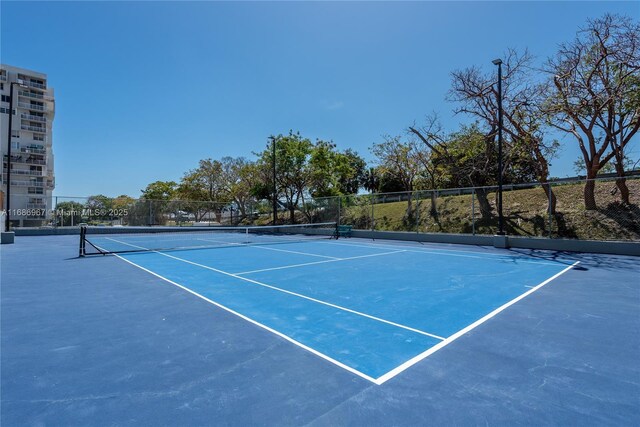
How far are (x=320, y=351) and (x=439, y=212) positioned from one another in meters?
19.8

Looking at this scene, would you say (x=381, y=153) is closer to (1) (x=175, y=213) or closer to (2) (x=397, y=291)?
(1) (x=175, y=213)

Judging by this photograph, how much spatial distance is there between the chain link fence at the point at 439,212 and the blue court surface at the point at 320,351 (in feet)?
29.0

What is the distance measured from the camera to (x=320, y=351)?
171 inches

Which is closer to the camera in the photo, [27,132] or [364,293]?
[364,293]

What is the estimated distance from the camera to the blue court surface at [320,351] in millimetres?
3064

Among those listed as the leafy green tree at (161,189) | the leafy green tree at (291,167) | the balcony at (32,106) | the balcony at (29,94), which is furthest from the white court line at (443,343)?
the balcony at (29,94)

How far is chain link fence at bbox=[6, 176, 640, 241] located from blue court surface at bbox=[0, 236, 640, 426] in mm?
8835

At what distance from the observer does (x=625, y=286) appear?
809cm

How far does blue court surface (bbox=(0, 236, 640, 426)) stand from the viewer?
3064mm

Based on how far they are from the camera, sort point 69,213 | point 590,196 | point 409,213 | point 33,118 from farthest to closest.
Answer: point 33,118, point 69,213, point 409,213, point 590,196

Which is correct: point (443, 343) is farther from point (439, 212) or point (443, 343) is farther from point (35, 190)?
point (35, 190)

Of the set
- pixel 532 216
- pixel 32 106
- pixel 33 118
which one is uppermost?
pixel 32 106

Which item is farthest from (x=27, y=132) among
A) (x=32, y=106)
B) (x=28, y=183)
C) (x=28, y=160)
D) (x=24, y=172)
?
(x=28, y=183)

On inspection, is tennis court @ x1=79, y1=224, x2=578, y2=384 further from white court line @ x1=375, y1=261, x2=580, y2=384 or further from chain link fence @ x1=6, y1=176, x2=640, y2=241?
chain link fence @ x1=6, y1=176, x2=640, y2=241
